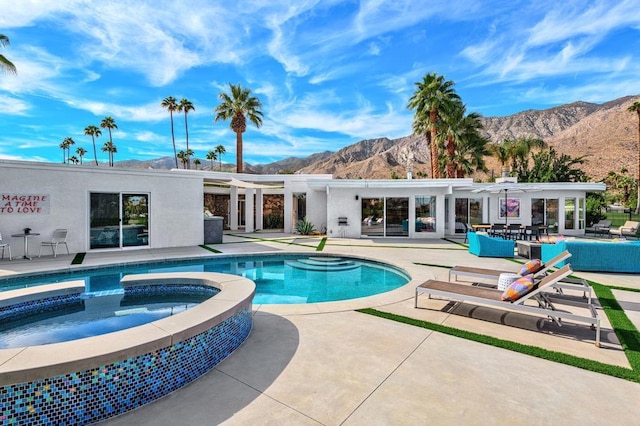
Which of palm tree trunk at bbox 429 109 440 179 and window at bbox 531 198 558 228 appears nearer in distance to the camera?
window at bbox 531 198 558 228

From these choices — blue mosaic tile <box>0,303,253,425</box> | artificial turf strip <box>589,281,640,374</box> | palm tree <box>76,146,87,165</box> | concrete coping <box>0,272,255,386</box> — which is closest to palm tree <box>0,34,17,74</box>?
concrete coping <box>0,272,255,386</box>

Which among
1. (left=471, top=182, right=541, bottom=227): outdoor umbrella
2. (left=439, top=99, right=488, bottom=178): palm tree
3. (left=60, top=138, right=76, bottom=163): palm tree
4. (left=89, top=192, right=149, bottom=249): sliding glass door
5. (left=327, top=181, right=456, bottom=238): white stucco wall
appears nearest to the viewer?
(left=89, top=192, right=149, bottom=249): sliding glass door

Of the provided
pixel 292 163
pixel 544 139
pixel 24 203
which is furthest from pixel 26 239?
pixel 292 163

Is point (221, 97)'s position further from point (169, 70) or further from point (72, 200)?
point (72, 200)

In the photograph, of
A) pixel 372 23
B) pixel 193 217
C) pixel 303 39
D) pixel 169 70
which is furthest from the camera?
pixel 169 70

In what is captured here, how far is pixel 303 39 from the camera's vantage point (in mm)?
16578

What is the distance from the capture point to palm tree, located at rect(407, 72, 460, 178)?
79.1 feet

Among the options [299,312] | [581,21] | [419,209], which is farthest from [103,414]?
[581,21]

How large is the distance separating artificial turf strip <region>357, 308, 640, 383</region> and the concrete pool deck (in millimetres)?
116

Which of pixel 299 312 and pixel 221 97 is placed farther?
pixel 221 97

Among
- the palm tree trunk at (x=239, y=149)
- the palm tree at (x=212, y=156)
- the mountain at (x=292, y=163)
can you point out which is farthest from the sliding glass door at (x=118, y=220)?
the mountain at (x=292, y=163)

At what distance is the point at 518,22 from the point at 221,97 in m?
24.2

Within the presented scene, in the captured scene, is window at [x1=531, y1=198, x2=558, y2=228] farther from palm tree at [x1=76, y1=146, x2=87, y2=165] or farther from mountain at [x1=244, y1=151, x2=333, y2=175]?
mountain at [x1=244, y1=151, x2=333, y2=175]

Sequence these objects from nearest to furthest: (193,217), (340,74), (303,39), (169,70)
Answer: (193,217)
(303,39)
(169,70)
(340,74)
